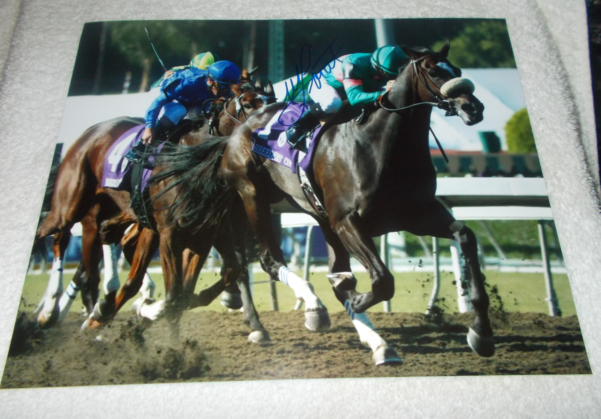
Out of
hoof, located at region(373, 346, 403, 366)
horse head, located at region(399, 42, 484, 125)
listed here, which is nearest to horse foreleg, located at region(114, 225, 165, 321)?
hoof, located at region(373, 346, 403, 366)

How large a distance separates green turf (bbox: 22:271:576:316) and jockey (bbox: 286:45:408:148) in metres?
0.64

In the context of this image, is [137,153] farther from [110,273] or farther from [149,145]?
[110,273]

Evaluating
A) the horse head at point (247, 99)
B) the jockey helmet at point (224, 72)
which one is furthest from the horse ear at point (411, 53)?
the jockey helmet at point (224, 72)

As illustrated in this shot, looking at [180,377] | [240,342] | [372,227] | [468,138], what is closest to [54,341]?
[180,377]

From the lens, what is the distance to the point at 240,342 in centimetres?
197

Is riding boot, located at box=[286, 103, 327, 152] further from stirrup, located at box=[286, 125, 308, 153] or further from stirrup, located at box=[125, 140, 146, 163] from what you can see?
stirrup, located at box=[125, 140, 146, 163]

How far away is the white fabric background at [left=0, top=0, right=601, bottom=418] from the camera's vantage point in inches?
74.5

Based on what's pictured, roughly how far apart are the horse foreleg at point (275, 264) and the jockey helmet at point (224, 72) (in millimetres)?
551

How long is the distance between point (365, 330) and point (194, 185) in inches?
40.7

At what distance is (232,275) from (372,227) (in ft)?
2.29

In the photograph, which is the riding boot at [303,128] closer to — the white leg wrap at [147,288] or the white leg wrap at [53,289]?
the white leg wrap at [147,288]

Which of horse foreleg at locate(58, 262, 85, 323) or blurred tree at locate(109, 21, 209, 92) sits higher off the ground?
blurred tree at locate(109, 21, 209, 92)

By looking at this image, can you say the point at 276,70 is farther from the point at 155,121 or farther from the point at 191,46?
the point at 155,121

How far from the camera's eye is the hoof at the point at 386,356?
74.5 inches
